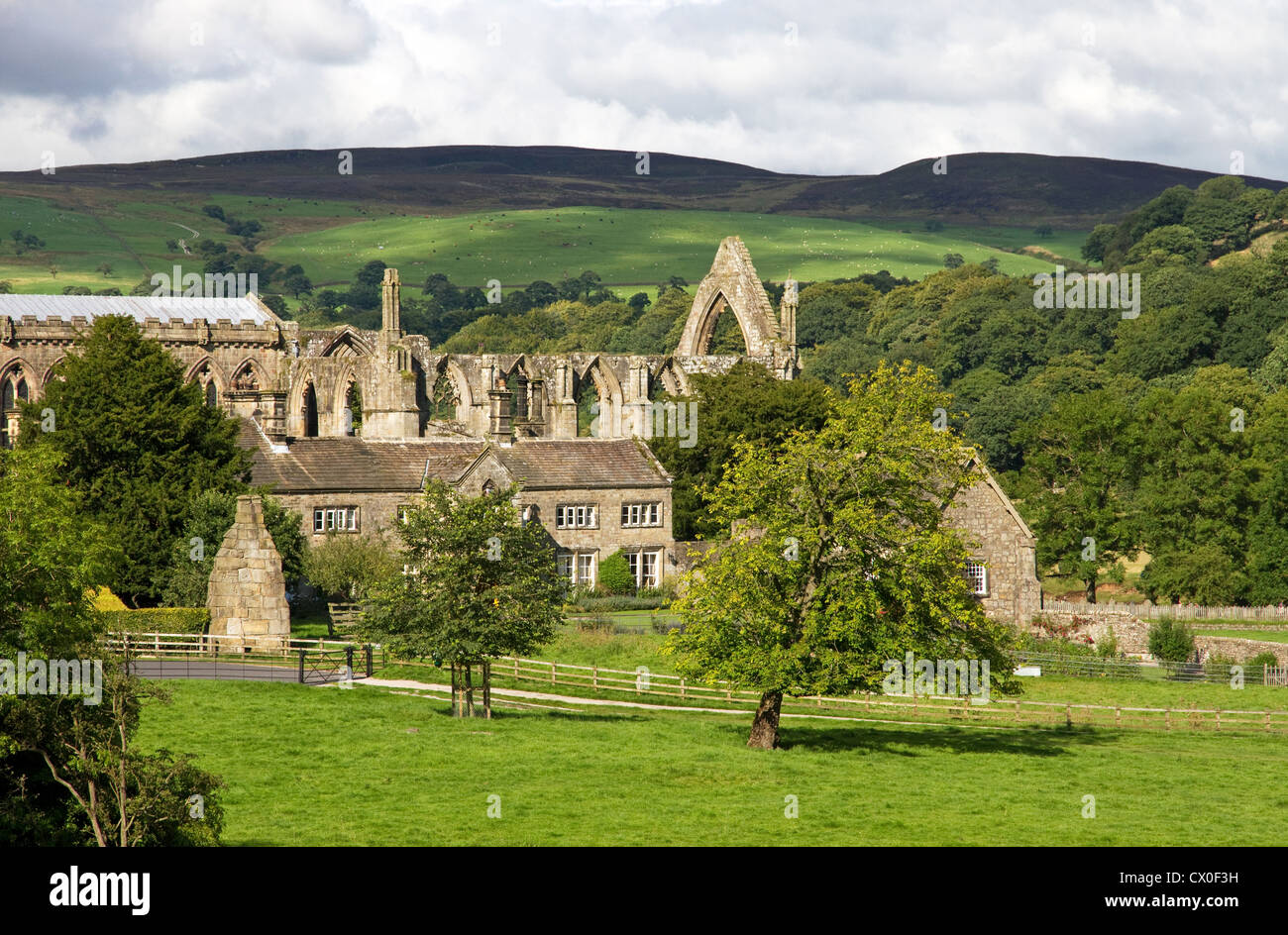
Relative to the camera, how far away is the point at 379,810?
27219mm

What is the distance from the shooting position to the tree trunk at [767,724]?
35.8 m

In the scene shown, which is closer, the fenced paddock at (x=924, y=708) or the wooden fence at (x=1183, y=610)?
the fenced paddock at (x=924, y=708)

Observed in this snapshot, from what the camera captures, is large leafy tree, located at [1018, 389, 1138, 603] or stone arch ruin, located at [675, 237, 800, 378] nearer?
large leafy tree, located at [1018, 389, 1138, 603]

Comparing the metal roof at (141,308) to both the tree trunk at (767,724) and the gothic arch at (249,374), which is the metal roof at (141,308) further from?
the tree trunk at (767,724)

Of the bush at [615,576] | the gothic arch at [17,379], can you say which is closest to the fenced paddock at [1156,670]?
the bush at [615,576]

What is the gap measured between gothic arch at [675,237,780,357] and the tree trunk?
2133 inches

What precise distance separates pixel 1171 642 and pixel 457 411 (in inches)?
1660

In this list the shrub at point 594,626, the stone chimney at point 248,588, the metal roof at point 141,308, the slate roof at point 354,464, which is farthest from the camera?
the metal roof at point 141,308

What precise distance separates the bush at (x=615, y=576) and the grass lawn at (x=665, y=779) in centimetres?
2359

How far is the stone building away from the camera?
60.1 metres

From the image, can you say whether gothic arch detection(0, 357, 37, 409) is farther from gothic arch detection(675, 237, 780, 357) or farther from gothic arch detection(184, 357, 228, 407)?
gothic arch detection(675, 237, 780, 357)

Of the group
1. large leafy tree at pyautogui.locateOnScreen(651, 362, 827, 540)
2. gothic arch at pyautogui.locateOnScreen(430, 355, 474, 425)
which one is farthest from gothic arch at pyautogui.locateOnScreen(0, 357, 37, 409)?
large leafy tree at pyautogui.locateOnScreen(651, 362, 827, 540)
